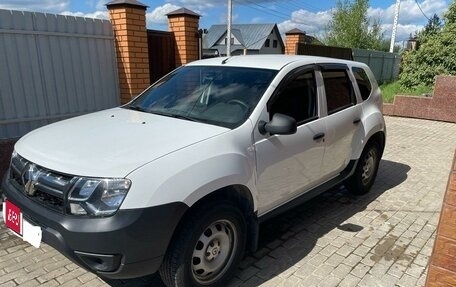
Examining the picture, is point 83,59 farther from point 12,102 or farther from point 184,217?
point 184,217

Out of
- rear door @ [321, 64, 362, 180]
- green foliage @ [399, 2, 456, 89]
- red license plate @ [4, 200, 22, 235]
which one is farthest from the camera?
green foliage @ [399, 2, 456, 89]

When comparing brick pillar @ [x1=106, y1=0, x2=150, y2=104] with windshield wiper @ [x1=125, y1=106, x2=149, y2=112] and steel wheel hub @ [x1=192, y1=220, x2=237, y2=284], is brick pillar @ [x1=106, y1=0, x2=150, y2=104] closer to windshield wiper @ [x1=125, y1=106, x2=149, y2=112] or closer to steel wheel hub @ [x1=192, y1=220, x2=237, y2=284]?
windshield wiper @ [x1=125, y1=106, x2=149, y2=112]

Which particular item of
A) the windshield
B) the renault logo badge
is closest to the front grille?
the renault logo badge

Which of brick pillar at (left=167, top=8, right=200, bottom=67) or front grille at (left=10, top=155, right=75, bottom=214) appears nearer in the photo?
front grille at (left=10, top=155, right=75, bottom=214)

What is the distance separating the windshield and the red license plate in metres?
1.36

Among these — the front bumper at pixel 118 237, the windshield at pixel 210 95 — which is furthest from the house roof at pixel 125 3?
the front bumper at pixel 118 237

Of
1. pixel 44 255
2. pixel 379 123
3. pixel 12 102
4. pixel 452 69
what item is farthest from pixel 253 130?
pixel 452 69

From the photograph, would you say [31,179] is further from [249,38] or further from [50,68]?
[249,38]

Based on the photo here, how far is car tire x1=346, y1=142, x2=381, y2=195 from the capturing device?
15.1 ft

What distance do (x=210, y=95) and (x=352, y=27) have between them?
26.3 meters

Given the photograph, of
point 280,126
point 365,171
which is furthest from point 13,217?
point 365,171

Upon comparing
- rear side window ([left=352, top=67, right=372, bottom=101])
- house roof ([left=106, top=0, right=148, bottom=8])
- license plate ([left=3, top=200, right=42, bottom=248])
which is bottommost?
license plate ([left=3, top=200, right=42, bottom=248])

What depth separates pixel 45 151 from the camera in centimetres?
250

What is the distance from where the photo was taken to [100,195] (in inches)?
85.1
